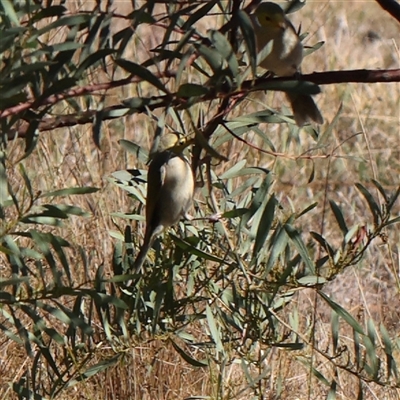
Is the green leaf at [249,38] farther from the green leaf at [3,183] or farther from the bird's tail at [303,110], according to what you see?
the bird's tail at [303,110]

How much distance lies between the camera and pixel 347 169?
417 cm

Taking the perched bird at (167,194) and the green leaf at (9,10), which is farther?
the perched bird at (167,194)

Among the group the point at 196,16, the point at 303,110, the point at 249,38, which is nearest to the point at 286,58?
the point at 303,110

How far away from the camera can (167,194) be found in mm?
2002

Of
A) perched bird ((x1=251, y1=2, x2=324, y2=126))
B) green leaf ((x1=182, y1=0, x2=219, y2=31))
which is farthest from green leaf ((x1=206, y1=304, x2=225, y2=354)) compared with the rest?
green leaf ((x1=182, y1=0, x2=219, y2=31))

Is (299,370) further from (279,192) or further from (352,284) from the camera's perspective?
(279,192)

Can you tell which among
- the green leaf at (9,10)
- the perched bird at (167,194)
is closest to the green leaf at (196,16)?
the green leaf at (9,10)

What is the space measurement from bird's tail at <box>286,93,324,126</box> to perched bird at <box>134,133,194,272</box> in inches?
10.3

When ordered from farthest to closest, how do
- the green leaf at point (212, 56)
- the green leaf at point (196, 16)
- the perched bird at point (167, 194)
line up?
1. the perched bird at point (167, 194)
2. the green leaf at point (196, 16)
3. the green leaf at point (212, 56)

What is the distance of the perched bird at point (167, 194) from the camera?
194cm

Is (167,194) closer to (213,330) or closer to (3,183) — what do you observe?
Result: (213,330)

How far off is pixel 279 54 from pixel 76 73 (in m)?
0.81

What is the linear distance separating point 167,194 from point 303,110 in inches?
13.6

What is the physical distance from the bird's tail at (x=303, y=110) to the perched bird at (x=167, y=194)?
261 millimetres
